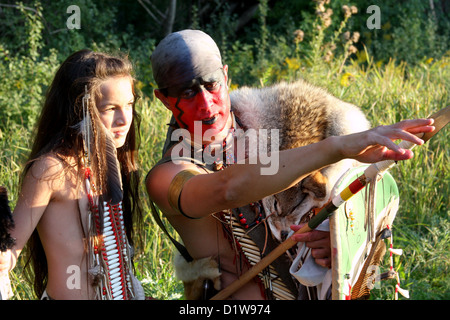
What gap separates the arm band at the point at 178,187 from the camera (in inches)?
84.0

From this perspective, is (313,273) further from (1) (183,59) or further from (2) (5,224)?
(2) (5,224)

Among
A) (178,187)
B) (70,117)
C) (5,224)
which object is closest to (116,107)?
(70,117)

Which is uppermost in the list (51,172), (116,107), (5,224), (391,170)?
(116,107)

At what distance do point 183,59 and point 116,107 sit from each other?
365 millimetres

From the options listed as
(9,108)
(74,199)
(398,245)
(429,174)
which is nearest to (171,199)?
(74,199)

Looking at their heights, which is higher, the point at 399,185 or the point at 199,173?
the point at 199,173

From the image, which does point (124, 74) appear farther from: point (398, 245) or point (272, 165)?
point (398, 245)

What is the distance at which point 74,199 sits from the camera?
232cm

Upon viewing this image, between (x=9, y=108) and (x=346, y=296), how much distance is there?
14.8 feet

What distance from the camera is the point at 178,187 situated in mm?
2143

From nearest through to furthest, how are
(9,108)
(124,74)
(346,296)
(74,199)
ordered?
(346,296) < (74,199) < (124,74) < (9,108)

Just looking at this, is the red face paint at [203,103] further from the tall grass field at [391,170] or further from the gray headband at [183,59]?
the tall grass field at [391,170]

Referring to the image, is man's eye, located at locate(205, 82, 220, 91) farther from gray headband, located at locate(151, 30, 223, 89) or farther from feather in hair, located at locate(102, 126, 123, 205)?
feather in hair, located at locate(102, 126, 123, 205)

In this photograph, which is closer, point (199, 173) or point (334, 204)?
point (334, 204)
